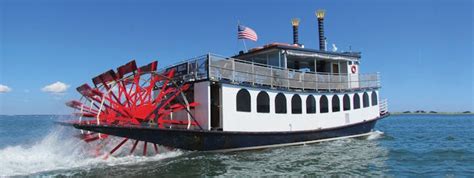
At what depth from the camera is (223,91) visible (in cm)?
1141

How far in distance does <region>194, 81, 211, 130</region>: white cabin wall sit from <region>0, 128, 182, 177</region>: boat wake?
1.11 meters

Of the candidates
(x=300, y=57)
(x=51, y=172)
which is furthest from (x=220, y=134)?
(x=300, y=57)

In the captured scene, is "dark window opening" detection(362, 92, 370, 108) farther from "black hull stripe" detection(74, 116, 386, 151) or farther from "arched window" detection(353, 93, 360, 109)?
"black hull stripe" detection(74, 116, 386, 151)

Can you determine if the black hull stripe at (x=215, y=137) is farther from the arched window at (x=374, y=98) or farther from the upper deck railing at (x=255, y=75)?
the arched window at (x=374, y=98)

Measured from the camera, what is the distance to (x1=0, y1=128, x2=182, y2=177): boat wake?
9.25 metres

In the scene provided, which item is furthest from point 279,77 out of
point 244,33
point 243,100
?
point 244,33

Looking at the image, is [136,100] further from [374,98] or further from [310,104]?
[374,98]

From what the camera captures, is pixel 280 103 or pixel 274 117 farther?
pixel 280 103

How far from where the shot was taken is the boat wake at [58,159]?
364 inches

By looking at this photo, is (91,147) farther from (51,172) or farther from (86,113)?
(51,172)

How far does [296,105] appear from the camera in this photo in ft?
45.1

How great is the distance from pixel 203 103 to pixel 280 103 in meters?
2.97

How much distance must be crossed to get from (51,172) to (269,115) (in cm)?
652

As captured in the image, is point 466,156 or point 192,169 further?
point 466,156
